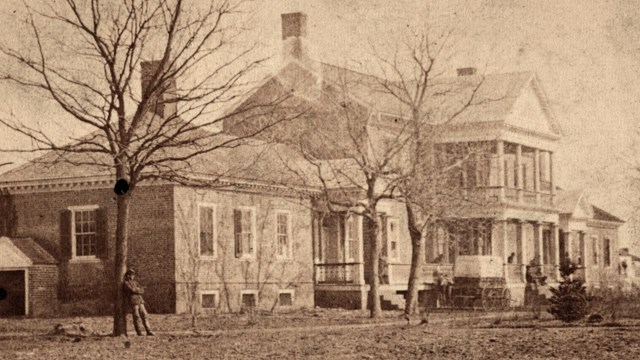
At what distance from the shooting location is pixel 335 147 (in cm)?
3084

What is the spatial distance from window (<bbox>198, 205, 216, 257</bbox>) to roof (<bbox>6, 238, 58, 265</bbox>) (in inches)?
164

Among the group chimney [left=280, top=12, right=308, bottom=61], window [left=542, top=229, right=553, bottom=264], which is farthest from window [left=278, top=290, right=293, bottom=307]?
window [left=542, top=229, right=553, bottom=264]

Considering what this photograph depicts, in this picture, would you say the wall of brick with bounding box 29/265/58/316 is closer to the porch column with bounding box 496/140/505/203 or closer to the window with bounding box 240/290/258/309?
the window with bounding box 240/290/258/309

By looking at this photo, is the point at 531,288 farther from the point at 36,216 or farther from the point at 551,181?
the point at 36,216

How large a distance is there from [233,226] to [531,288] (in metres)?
13.1

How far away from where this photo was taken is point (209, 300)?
31.6m

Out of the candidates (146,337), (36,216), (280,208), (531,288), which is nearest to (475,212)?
(531,288)

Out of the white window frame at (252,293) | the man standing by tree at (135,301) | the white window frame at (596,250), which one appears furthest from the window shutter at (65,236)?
the white window frame at (596,250)

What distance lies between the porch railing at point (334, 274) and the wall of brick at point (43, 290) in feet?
31.3

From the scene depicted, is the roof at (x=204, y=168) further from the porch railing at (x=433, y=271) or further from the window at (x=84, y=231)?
the porch railing at (x=433, y=271)

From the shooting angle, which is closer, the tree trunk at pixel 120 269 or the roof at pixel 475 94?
the tree trunk at pixel 120 269

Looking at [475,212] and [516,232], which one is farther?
[516,232]

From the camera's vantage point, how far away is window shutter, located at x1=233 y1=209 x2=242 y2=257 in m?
32.8

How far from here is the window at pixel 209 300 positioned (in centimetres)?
3114
